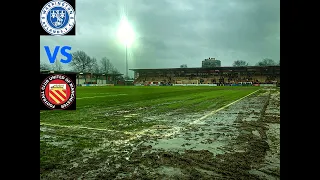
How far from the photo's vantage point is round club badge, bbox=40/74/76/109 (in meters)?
2.21

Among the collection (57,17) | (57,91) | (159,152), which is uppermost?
(57,17)

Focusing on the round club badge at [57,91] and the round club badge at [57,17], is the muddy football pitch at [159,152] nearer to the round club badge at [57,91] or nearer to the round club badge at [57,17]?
the round club badge at [57,91]

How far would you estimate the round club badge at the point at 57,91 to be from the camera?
2.21 m

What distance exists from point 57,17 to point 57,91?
2.26ft

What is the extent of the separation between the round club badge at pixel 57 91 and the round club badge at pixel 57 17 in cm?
42

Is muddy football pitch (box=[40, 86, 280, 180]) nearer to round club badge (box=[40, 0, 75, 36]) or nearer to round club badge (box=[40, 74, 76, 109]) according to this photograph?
round club badge (box=[40, 74, 76, 109])

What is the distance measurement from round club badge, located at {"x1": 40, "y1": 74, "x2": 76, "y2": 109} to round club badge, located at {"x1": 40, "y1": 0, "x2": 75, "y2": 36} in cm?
42

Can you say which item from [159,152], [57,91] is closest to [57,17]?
[57,91]

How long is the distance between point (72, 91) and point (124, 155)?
121 inches

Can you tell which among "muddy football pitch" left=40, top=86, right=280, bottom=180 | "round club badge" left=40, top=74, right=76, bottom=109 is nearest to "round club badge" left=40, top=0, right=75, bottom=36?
"round club badge" left=40, top=74, right=76, bottom=109

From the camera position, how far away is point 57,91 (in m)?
2.26

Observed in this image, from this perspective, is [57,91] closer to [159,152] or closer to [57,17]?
[57,17]
